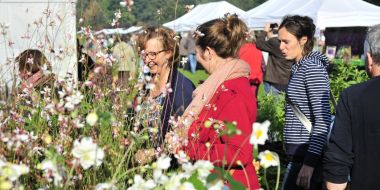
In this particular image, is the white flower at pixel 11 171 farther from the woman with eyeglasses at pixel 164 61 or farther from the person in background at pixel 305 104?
the person in background at pixel 305 104

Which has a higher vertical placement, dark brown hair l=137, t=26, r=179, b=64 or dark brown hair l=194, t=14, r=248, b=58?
dark brown hair l=194, t=14, r=248, b=58

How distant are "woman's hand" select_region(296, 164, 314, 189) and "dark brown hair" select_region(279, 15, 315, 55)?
0.66 meters

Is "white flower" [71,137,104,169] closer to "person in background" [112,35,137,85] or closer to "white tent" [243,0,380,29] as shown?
"person in background" [112,35,137,85]

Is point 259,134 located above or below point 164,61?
above

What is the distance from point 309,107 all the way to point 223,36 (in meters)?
0.77

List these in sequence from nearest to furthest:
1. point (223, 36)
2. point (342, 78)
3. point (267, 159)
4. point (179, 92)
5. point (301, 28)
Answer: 1. point (267, 159)
2. point (223, 36)
3. point (179, 92)
4. point (301, 28)
5. point (342, 78)

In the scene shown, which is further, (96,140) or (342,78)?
(342,78)

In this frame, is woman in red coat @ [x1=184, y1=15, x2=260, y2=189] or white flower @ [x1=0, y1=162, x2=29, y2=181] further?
woman in red coat @ [x1=184, y1=15, x2=260, y2=189]

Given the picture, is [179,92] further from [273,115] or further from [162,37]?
[273,115]

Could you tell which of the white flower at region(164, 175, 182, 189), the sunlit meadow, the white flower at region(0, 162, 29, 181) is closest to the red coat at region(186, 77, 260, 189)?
the sunlit meadow

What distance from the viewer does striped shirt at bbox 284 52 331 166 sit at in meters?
3.35

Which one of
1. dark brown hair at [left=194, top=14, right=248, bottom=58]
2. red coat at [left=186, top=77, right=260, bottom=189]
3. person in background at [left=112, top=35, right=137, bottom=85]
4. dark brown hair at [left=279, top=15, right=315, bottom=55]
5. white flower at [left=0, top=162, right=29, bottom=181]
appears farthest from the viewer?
dark brown hair at [left=279, top=15, right=315, bottom=55]

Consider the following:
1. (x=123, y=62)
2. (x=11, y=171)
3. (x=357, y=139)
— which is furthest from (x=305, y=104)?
(x=11, y=171)

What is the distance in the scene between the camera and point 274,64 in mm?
9648
